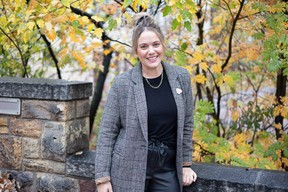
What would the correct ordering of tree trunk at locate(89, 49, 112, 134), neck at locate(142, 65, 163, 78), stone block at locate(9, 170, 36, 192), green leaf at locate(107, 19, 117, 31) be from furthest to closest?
1. tree trunk at locate(89, 49, 112, 134)
2. green leaf at locate(107, 19, 117, 31)
3. stone block at locate(9, 170, 36, 192)
4. neck at locate(142, 65, 163, 78)

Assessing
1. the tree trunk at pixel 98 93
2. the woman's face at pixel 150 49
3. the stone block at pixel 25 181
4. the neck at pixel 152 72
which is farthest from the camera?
the tree trunk at pixel 98 93

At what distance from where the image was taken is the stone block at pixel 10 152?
3.67 m

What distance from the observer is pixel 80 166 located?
347 centimetres

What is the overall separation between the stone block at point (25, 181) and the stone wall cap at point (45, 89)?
0.65m

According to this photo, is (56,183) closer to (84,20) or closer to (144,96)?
(144,96)

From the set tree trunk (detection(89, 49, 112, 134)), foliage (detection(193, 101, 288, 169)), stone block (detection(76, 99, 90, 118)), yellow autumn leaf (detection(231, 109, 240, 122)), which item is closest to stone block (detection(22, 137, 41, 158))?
stone block (detection(76, 99, 90, 118))

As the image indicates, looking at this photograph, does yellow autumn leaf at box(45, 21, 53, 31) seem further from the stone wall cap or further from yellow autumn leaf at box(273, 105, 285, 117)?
yellow autumn leaf at box(273, 105, 285, 117)

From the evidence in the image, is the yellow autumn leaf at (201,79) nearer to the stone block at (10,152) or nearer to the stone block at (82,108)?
the stone block at (82,108)

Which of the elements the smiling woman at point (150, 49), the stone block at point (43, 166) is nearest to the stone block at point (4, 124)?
the stone block at point (43, 166)

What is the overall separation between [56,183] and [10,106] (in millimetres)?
735

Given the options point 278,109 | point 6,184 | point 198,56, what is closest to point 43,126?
point 6,184

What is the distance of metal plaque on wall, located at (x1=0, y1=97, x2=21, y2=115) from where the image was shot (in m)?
3.61

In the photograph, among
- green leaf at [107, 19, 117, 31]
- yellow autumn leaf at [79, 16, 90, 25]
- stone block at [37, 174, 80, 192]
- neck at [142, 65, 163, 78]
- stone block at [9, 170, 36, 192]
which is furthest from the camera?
yellow autumn leaf at [79, 16, 90, 25]

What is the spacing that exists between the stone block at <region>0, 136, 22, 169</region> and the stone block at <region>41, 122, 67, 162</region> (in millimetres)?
249
